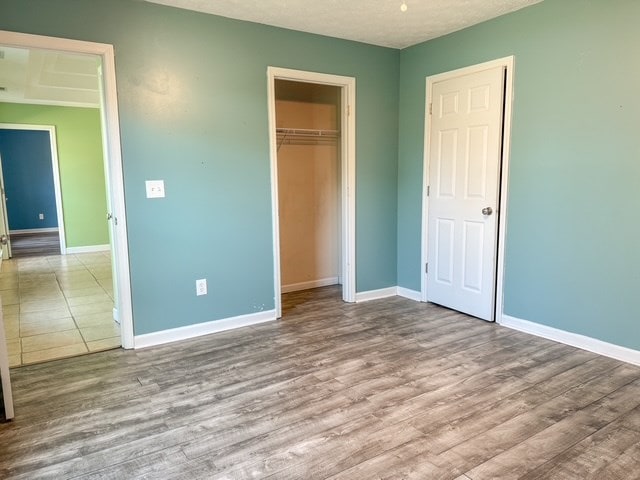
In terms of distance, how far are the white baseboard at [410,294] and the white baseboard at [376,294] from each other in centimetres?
6

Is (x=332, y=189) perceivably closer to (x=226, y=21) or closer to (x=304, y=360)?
(x=226, y=21)

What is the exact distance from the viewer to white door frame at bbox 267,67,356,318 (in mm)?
3662

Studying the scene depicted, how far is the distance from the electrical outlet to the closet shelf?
6.16ft

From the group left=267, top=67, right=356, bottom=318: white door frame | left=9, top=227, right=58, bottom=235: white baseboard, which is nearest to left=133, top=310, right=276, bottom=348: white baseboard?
left=267, top=67, right=356, bottom=318: white door frame

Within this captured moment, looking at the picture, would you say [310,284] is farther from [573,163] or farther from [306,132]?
[573,163]

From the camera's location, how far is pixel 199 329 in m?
3.50

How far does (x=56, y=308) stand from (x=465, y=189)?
4123mm

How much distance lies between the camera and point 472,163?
12.1 ft

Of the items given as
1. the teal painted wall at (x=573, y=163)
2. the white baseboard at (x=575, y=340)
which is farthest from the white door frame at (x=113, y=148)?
the white baseboard at (x=575, y=340)

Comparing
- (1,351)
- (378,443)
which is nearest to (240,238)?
(1,351)

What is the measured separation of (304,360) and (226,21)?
2649 mm

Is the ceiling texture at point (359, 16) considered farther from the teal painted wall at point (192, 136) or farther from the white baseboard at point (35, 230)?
the white baseboard at point (35, 230)

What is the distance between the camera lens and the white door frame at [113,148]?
276 cm

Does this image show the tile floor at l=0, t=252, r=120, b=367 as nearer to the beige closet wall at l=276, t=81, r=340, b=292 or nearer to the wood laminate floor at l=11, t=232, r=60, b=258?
the wood laminate floor at l=11, t=232, r=60, b=258
